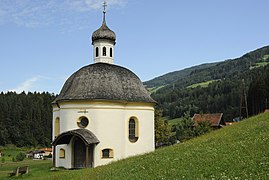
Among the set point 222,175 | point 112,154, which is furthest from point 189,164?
point 112,154

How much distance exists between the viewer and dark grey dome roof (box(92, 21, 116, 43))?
116 feet

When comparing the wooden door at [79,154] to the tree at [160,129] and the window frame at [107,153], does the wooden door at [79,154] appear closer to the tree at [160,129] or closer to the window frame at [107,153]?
the window frame at [107,153]

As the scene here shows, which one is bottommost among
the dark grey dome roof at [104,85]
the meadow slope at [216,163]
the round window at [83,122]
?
the meadow slope at [216,163]

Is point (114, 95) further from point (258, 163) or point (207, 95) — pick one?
point (207, 95)

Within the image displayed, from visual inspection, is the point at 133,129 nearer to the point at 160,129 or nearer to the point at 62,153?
the point at 62,153

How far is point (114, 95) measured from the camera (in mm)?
30281

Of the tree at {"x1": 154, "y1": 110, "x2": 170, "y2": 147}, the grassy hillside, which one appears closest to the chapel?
the grassy hillside

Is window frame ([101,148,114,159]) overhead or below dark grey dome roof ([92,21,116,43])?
below

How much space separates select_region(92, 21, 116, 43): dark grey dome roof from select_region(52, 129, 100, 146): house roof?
410 inches

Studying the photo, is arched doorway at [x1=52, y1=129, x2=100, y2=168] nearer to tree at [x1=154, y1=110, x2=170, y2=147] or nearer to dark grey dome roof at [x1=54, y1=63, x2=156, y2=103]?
dark grey dome roof at [x1=54, y1=63, x2=156, y2=103]

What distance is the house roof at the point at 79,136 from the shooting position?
1103 inches

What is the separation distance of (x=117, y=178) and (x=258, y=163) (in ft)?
17.6

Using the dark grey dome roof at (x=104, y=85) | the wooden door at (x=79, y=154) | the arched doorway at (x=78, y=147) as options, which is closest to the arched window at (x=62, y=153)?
the arched doorway at (x=78, y=147)

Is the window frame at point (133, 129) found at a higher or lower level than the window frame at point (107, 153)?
higher
